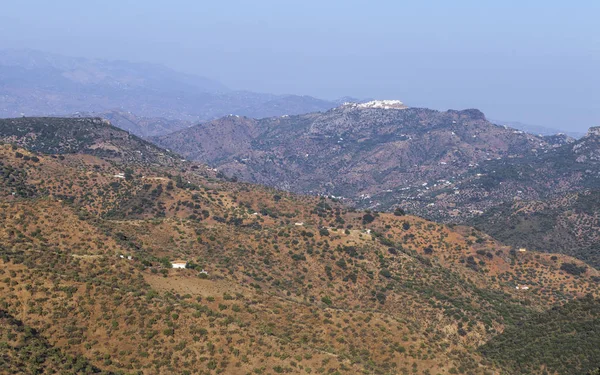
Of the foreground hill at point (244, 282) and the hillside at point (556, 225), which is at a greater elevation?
the foreground hill at point (244, 282)

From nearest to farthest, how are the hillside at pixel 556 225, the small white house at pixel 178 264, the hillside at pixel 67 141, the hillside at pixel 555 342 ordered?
the hillside at pixel 555 342, the small white house at pixel 178 264, the hillside at pixel 556 225, the hillside at pixel 67 141

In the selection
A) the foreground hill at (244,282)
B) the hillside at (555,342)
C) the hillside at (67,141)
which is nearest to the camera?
the foreground hill at (244,282)

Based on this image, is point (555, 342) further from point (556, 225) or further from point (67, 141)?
point (67, 141)

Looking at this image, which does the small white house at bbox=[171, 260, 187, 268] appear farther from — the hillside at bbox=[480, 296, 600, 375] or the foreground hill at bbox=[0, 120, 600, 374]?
the hillside at bbox=[480, 296, 600, 375]

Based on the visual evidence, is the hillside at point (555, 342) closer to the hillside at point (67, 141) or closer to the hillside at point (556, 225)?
the hillside at point (556, 225)

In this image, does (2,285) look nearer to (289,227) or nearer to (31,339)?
(31,339)

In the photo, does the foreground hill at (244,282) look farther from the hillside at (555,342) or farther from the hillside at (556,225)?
the hillside at (556,225)

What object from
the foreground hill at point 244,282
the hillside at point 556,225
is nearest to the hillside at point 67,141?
the foreground hill at point 244,282

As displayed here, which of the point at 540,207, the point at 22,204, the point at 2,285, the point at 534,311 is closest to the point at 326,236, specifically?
the point at 534,311

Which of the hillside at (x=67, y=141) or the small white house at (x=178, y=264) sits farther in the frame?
the hillside at (x=67, y=141)
